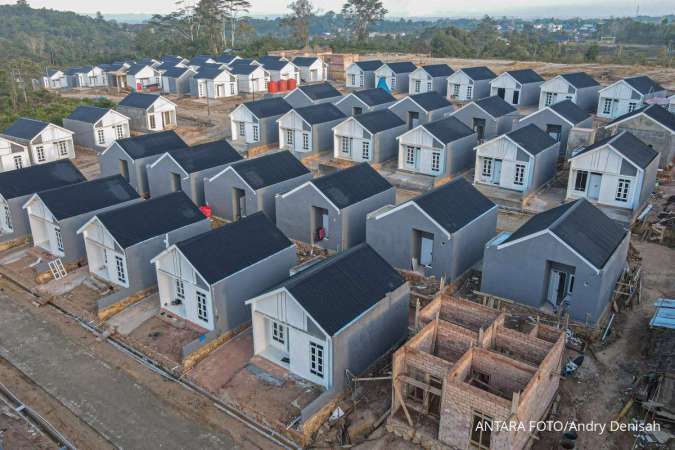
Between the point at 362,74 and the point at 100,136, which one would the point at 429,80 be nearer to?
the point at 362,74

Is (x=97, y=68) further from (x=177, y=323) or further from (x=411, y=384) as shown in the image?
(x=411, y=384)

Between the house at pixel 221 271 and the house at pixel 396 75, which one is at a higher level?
the house at pixel 396 75

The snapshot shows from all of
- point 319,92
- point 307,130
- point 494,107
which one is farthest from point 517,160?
point 319,92

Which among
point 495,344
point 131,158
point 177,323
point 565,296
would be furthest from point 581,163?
point 131,158

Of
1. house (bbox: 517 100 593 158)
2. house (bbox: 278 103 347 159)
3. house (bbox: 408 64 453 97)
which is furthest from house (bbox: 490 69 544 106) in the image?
house (bbox: 278 103 347 159)

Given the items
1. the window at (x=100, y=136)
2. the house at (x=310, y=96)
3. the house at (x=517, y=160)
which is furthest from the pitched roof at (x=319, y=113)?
the window at (x=100, y=136)

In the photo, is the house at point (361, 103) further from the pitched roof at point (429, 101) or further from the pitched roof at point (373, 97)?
the pitched roof at point (429, 101)

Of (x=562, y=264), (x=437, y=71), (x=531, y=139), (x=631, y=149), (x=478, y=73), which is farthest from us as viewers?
(x=437, y=71)
